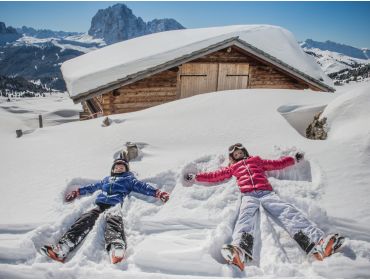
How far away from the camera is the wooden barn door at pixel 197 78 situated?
35.6 ft

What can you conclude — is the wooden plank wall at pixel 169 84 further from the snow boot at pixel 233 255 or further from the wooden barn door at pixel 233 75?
the snow boot at pixel 233 255

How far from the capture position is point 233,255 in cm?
263

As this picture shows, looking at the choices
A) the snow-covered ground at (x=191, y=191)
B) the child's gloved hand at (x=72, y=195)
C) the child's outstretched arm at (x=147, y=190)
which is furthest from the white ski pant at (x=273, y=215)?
the child's gloved hand at (x=72, y=195)

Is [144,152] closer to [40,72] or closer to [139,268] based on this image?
[139,268]

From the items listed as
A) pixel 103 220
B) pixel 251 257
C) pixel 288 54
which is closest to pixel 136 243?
pixel 103 220

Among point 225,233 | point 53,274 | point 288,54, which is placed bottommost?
point 53,274

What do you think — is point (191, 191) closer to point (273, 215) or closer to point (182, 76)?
point (273, 215)

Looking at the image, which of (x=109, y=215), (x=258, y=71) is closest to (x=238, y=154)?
(x=109, y=215)

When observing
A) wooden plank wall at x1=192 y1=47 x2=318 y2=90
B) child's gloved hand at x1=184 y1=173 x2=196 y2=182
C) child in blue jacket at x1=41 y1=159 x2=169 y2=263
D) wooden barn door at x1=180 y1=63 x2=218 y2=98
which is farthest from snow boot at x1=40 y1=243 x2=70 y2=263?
wooden plank wall at x1=192 y1=47 x2=318 y2=90

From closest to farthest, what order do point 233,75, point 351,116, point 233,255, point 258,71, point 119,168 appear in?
point 233,255 < point 119,168 < point 351,116 < point 233,75 < point 258,71

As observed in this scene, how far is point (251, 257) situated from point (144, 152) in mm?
3068

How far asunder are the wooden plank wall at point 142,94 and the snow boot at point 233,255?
7959 mm

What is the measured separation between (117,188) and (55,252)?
127 centimetres

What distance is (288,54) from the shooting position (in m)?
26.9
